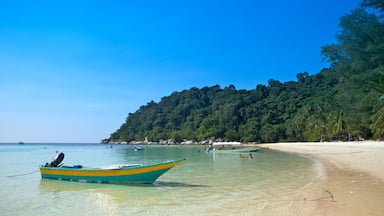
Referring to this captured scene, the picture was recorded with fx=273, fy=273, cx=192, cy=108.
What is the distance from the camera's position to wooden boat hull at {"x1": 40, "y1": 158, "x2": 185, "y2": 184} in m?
13.5

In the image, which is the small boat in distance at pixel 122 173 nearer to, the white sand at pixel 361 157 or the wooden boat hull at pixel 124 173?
the wooden boat hull at pixel 124 173

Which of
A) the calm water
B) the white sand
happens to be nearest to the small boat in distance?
the calm water

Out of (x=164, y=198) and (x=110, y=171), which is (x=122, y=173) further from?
(x=164, y=198)

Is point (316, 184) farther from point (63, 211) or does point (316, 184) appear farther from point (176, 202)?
point (63, 211)

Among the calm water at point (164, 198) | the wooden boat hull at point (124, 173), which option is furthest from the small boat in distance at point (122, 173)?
the calm water at point (164, 198)

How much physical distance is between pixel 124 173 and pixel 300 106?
84.9 meters

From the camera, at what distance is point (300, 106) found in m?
89.2

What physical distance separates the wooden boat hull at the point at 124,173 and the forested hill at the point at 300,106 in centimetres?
1050

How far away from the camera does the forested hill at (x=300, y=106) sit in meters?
15.3

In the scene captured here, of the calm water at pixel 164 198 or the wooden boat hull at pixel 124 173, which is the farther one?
the wooden boat hull at pixel 124 173

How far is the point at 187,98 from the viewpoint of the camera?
145 metres

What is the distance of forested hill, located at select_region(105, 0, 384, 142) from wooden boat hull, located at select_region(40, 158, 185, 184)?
414 inches

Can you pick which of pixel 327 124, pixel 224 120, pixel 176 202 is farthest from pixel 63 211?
pixel 224 120

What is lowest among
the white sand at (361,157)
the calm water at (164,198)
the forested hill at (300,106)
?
the calm water at (164,198)
